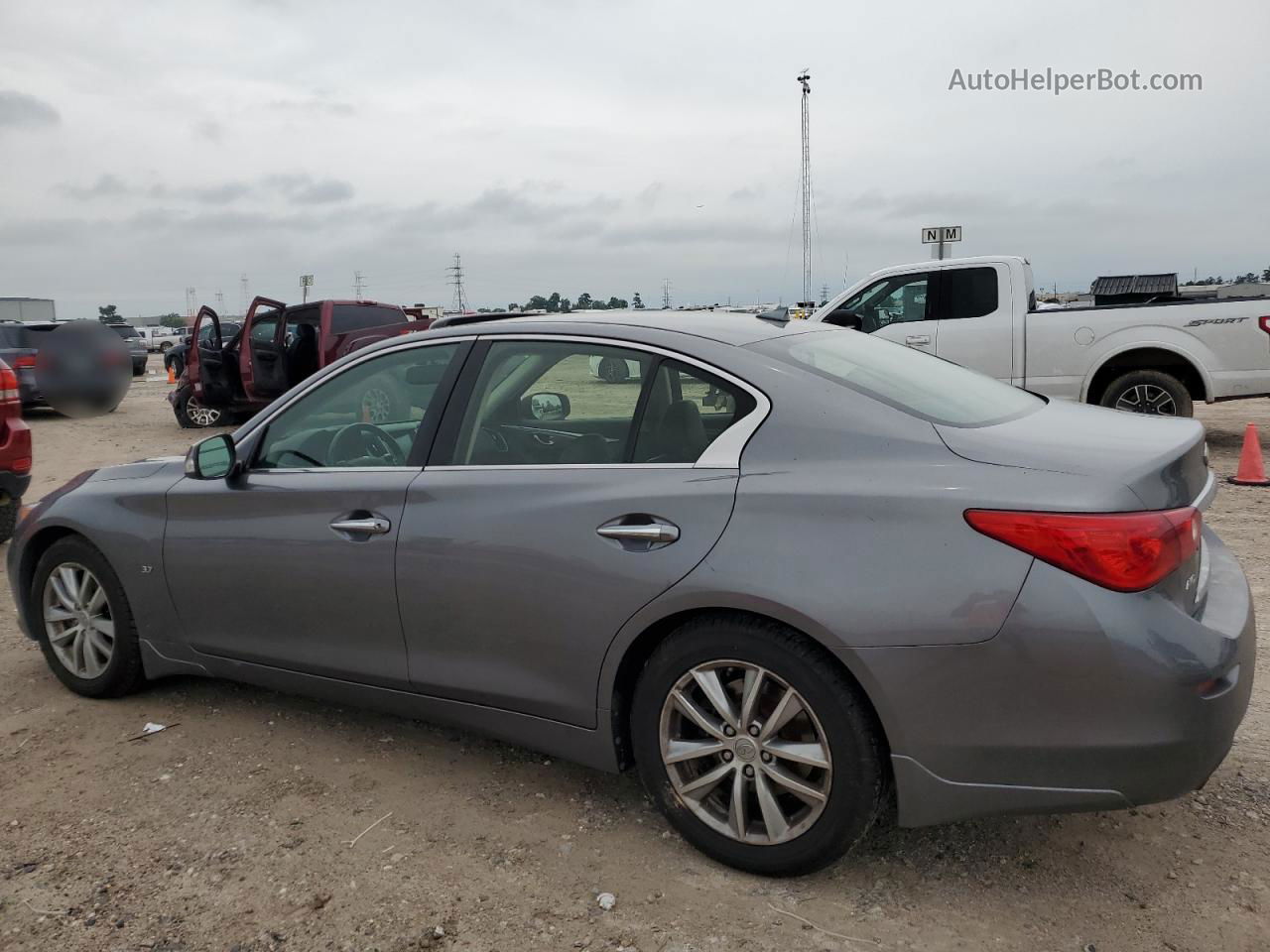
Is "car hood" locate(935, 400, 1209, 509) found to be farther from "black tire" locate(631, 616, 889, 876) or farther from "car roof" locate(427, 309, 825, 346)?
"car roof" locate(427, 309, 825, 346)

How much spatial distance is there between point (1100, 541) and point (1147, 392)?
8143mm

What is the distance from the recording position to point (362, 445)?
3.66 metres

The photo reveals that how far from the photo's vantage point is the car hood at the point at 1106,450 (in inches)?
98.1

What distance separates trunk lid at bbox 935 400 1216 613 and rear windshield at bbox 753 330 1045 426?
127mm

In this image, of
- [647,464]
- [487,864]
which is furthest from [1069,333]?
[487,864]

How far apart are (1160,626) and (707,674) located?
1.12 m

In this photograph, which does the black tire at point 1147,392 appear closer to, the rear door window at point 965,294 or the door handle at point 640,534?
the rear door window at point 965,294

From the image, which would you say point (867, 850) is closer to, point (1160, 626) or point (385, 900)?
point (1160, 626)

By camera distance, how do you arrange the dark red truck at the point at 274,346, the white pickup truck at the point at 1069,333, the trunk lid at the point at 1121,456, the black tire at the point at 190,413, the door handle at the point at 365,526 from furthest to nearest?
1. the black tire at the point at 190,413
2. the dark red truck at the point at 274,346
3. the white pickup truck at the point at 1069,333
4. the door handle at the point at 365,526
5. the trunk lid at the point at 1121,456

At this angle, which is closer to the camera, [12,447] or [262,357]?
[12,447]

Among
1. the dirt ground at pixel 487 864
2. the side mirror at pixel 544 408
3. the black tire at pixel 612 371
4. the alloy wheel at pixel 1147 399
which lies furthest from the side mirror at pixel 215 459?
the alloy wheel at pixel 1147 399

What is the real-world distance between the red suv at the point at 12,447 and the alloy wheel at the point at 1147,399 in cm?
892

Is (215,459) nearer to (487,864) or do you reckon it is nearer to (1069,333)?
(487,864)

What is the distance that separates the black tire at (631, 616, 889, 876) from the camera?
2.58 m
